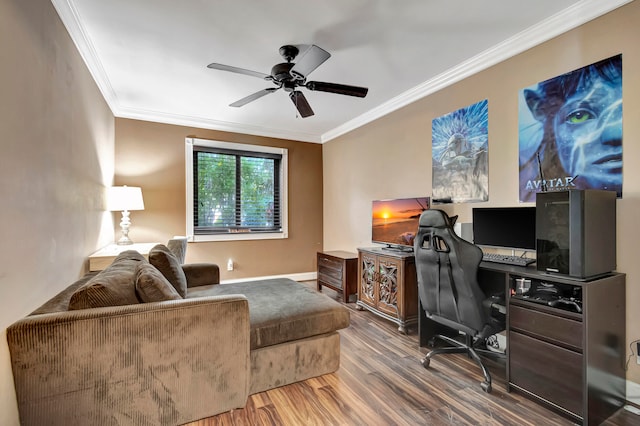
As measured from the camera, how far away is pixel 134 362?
1435 mm

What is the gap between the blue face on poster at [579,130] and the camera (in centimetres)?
199

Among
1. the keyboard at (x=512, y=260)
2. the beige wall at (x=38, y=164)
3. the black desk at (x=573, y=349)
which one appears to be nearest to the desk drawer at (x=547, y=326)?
the black desk at (x=573, y=349)

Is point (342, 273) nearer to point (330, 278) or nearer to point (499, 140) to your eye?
point (330, 278)

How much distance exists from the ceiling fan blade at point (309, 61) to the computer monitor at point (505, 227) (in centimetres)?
181

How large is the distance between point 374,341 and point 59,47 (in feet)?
11.0

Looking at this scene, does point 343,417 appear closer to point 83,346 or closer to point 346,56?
point 83,346

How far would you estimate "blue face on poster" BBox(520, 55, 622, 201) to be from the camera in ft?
6.54

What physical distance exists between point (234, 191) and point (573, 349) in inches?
173

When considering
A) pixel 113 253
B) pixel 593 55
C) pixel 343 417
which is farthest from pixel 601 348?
pixel 113 253

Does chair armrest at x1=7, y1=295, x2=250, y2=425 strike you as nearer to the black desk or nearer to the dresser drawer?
the black desk

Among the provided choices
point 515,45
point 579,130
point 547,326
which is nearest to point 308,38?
point 515,45

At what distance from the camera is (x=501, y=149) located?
8.70 feet

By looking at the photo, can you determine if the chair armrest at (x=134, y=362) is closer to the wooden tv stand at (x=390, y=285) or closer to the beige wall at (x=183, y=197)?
the wooden tv stand at (x=390, y=285)

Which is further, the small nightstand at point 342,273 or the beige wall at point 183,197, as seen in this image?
the beige wall at point 183,197
